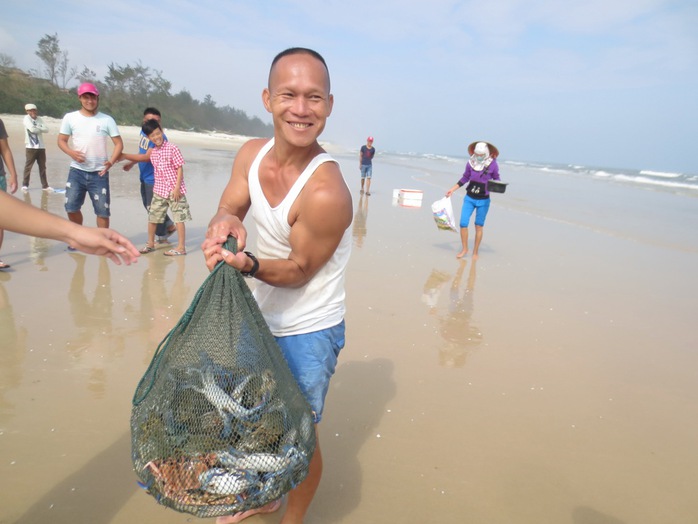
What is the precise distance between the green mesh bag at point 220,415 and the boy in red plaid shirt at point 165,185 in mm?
4892

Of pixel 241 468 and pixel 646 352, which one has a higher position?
pixel 241 468

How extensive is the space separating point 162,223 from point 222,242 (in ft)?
17.8

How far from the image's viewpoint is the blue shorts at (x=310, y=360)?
2.09 meters

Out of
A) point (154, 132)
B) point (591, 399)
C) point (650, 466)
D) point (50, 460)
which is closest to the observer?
point (50, 460)

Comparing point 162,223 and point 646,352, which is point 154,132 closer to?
point 162,223

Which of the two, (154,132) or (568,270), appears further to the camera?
(568,270)

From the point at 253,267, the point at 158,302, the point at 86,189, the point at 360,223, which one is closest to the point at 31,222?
the point at 253,267

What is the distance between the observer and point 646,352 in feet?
14.6

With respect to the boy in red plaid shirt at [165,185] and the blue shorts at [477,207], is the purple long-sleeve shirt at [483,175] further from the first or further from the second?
the boy in red plaid shirt at [165,185]

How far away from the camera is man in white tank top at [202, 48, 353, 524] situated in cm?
188

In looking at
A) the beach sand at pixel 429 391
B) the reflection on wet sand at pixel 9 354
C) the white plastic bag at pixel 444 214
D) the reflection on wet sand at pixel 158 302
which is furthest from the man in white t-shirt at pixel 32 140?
the white plastic bag at pixel 444 214

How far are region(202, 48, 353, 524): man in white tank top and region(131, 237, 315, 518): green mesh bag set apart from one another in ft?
0.63

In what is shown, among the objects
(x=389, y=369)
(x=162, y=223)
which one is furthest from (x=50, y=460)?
(x=162, y=223)

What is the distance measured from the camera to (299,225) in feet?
6.26
